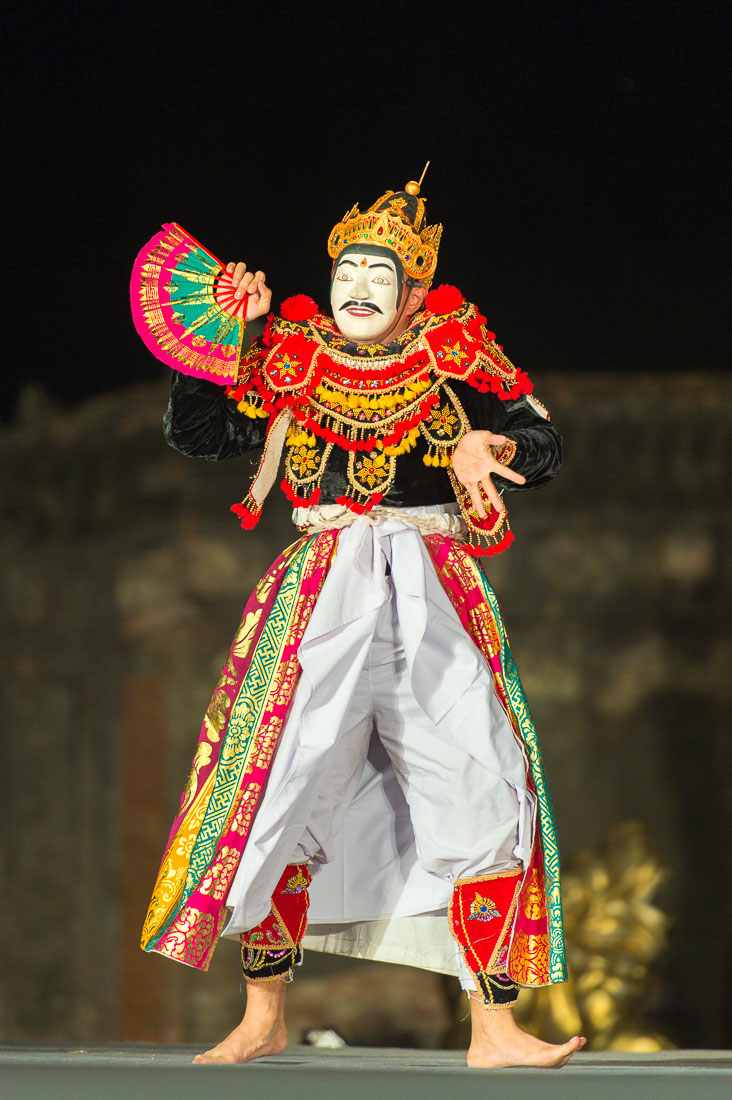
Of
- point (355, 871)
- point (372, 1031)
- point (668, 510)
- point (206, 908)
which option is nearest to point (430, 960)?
point (355, 871)

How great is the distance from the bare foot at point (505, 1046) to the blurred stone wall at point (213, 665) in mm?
1988

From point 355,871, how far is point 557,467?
0.73m

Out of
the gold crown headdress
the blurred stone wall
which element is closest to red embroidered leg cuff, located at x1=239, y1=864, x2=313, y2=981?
the gold crown headdress

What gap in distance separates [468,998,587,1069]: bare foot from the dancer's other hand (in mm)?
760

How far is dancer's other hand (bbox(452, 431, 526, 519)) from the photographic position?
216cm

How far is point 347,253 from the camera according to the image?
7.50ft

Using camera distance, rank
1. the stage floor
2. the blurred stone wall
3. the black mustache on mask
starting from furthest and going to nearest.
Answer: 1. the blurred stone wall
2. the black mustache on mask
3. the stage floor

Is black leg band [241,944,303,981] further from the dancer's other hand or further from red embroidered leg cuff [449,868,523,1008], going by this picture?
the dancer's other hand

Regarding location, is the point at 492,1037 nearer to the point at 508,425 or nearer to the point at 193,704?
the point at 508,425

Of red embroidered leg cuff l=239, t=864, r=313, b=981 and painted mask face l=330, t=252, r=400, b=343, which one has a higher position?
painted mask face l=330, t=252, r=400, b=343

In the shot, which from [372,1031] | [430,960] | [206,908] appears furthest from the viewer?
[372,1031]

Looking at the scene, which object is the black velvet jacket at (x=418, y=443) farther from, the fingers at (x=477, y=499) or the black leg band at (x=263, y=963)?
the black leg band at (x=263, y=963)

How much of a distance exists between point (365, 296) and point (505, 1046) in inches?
45.5

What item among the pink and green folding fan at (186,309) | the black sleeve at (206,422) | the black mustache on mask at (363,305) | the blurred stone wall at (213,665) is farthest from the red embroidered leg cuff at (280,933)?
the blurred stone wall at (213,665)
